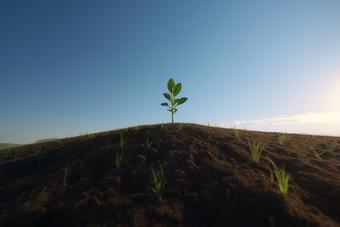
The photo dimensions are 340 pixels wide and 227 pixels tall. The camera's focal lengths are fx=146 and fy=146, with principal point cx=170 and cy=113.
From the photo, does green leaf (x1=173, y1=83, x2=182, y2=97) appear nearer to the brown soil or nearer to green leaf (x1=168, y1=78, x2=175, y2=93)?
green leaf (x1=168, y1=78, x2=175, y2=93)

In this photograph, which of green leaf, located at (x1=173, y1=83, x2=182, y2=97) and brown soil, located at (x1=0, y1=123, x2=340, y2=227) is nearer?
brown soil, located at (x1=0, y1=123, x2=340, y2=227)

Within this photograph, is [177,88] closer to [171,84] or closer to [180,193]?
[171,84]

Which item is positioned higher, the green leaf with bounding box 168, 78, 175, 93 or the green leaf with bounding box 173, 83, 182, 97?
the green leaf with bounding box 168, 78, 175, 93

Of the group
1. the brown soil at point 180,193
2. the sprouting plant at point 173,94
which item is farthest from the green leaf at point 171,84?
the brown soil at point 180,193

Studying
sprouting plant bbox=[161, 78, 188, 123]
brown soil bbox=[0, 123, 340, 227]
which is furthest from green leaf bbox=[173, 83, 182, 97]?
brown soil bbox=[0, 123, 340, 227]

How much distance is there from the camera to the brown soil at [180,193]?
1240 millimetres

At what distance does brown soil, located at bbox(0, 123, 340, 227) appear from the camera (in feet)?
4.07

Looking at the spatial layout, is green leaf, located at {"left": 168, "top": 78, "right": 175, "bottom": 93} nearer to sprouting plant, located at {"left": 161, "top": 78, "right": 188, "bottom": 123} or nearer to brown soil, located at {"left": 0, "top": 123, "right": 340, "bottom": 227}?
sprouting plant, located at {"left": 161, "top": 78, "right": 188, "bottom": 123}

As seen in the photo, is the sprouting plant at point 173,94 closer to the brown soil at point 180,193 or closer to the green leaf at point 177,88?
the green leaf at point 177,88

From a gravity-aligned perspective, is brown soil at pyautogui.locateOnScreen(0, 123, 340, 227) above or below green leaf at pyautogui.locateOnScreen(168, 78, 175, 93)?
below

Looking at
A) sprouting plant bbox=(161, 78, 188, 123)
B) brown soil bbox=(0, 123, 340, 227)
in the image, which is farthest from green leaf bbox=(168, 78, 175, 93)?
brown soil bbox=(0, 123, 340, 227)

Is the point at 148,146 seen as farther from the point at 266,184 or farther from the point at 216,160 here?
the point at 266,184

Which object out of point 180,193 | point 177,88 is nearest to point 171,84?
point 177,88

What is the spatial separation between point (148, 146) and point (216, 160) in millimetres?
1024
